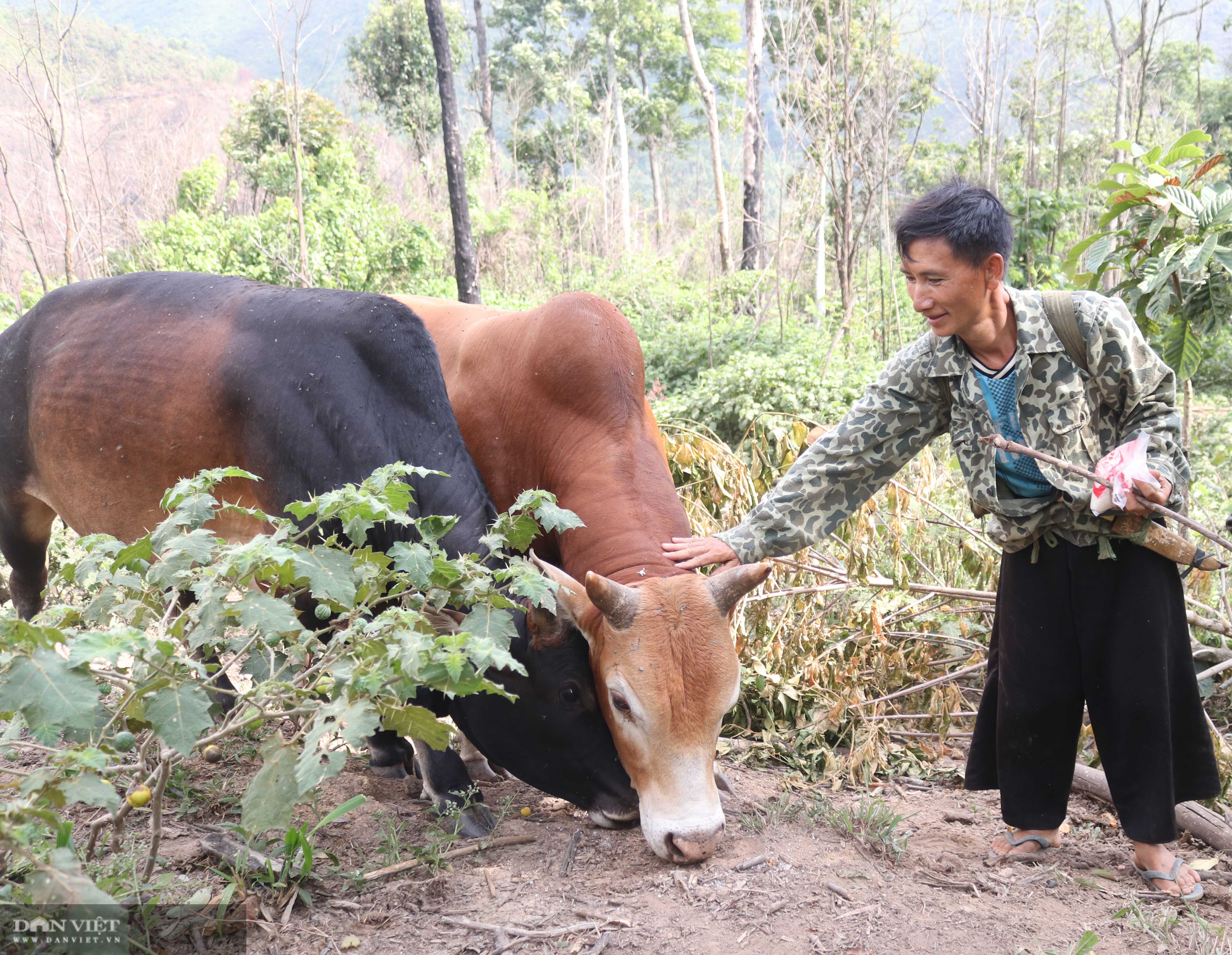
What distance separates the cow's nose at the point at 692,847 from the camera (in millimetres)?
2723

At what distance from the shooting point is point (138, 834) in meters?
2.97

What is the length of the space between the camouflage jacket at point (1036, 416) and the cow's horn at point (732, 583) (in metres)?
0.46

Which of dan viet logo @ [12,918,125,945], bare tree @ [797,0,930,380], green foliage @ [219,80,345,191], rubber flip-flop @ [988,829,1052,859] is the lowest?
rubber flip-flop @ [988,829,1052,859]

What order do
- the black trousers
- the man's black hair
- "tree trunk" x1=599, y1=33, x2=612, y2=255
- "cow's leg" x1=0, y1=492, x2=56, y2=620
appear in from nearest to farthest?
the man's black hair → the black trousers → "cow's leg" x1=0, y1=492, x2=56, y2=620 → "tree trunk" x1=599, y1=33, x2=612, y2=255

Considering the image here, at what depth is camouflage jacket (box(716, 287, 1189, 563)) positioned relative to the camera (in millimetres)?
2736

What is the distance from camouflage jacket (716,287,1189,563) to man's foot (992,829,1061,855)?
927 mm

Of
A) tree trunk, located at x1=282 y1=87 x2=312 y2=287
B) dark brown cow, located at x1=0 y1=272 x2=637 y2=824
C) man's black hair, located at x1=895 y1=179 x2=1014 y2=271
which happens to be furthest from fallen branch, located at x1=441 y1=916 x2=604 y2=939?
tree trunk, located at x1=282 y1=87 x2=312 y2=287

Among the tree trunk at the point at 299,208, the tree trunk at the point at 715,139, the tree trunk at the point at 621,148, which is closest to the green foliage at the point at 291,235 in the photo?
the tree trunk at the point at 299,208

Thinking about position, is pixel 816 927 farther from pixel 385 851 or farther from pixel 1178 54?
pixel 1178 54

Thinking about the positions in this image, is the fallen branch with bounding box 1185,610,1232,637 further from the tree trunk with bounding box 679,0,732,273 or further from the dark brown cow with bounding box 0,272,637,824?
the tree trunk with bounding box 679,0,732,273

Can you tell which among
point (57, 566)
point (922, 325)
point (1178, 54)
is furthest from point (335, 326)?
point (1178, 54)

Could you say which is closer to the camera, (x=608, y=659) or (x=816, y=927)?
(x=816, y=927)

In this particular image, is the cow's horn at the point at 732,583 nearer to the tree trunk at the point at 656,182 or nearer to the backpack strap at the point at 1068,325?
the backpack strap at the point at 1068,325

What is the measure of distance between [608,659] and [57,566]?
429 centimetres
